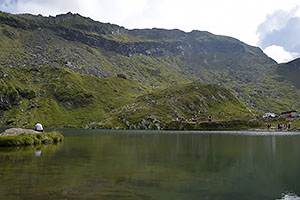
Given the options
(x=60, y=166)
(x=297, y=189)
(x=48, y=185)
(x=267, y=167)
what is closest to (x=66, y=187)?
(x=48, y=185)

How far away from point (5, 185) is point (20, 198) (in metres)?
5.09

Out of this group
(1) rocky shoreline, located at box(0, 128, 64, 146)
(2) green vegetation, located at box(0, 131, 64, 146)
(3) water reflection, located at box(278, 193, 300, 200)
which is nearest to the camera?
(3) water reflection, located at box(278, 193, 300, 200)

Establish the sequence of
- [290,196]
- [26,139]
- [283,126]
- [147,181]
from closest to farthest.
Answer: [290,196] → [147,181] → [26,139] → [283,126]

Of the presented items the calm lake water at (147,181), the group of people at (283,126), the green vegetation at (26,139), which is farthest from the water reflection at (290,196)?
the group of people at (283,126)

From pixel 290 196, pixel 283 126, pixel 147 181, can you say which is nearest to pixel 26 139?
pixel 147 181

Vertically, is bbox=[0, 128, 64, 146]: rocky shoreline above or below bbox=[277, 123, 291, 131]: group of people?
above

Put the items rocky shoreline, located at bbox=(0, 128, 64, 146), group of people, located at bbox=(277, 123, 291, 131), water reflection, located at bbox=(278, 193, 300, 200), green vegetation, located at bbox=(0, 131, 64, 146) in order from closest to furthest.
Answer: water reflection, located at bbox=(278, 193, 300, 200) < green vegetation, located at bbox=(0, 131, 64, 146) < rocky shoreline, located at bbox=(0, 128, 64, 146) < group of people, located at bbox=(277, 123, 291, 131)

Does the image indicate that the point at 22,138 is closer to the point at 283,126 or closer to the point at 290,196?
the point at 290,196

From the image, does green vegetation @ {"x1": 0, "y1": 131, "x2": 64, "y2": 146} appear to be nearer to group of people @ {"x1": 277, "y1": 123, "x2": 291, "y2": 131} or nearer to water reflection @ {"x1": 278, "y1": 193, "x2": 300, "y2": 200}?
water reflection @ {"x1": 278, "y1": 193, "x2": 300, "y2": 200}

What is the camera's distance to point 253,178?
26859 mm

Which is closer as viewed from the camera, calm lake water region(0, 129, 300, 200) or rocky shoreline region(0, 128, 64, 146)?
calm lake water region(0, 129, 300, 200)

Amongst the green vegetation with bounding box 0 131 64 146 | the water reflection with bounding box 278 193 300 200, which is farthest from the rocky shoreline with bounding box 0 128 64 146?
the water reflection with bounding box 278 193 300 200

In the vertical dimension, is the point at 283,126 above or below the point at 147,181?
below

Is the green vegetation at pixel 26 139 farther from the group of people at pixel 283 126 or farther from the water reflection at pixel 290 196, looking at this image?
the group of people at pixel 283 126
